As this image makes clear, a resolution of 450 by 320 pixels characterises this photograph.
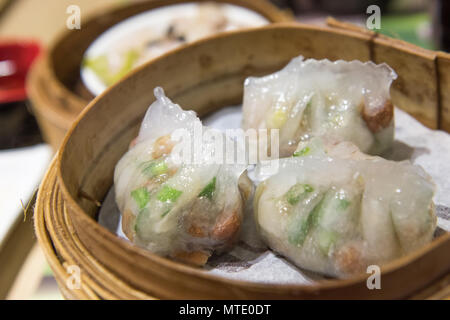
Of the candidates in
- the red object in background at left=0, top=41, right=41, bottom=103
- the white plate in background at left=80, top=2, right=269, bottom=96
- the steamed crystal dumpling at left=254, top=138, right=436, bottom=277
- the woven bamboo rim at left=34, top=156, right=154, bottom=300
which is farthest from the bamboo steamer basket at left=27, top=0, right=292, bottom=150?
the steamed crystal dumpling at left=254, top=138, right=436, bottom=277

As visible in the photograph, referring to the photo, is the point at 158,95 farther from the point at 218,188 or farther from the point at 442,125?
the point at 442,125

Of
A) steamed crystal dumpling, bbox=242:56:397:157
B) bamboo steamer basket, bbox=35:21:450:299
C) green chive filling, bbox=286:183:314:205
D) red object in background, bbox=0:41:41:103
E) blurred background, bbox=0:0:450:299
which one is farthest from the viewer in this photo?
red object in background, bbox=0:41:41:103

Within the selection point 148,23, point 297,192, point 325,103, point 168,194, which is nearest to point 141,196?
point 168,194

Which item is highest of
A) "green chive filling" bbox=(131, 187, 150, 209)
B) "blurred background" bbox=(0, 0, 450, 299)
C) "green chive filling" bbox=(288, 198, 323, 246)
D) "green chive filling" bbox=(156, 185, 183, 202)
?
"green chive filling" bbox=(156, 185, 183, 202)

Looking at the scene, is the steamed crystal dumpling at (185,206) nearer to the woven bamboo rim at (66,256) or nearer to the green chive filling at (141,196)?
the green chive filling at (141,196)

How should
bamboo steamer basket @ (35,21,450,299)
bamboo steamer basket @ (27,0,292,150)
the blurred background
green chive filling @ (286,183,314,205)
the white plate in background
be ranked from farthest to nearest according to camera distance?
the white plate in background → bamboo steamer basket @ (27,0,292,150) → the blurred background → green chive filling @ (286,183,314,205) → bamboo steamer basket @ (35,21,450,299)

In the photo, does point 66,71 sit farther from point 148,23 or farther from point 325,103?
point 325,103

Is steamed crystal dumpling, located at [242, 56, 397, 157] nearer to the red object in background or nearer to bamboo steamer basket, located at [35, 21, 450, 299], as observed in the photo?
bamboo steamer basket, located at [35, 21, 450, 299]

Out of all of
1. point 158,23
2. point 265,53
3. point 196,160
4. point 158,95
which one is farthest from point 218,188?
point 158,23
